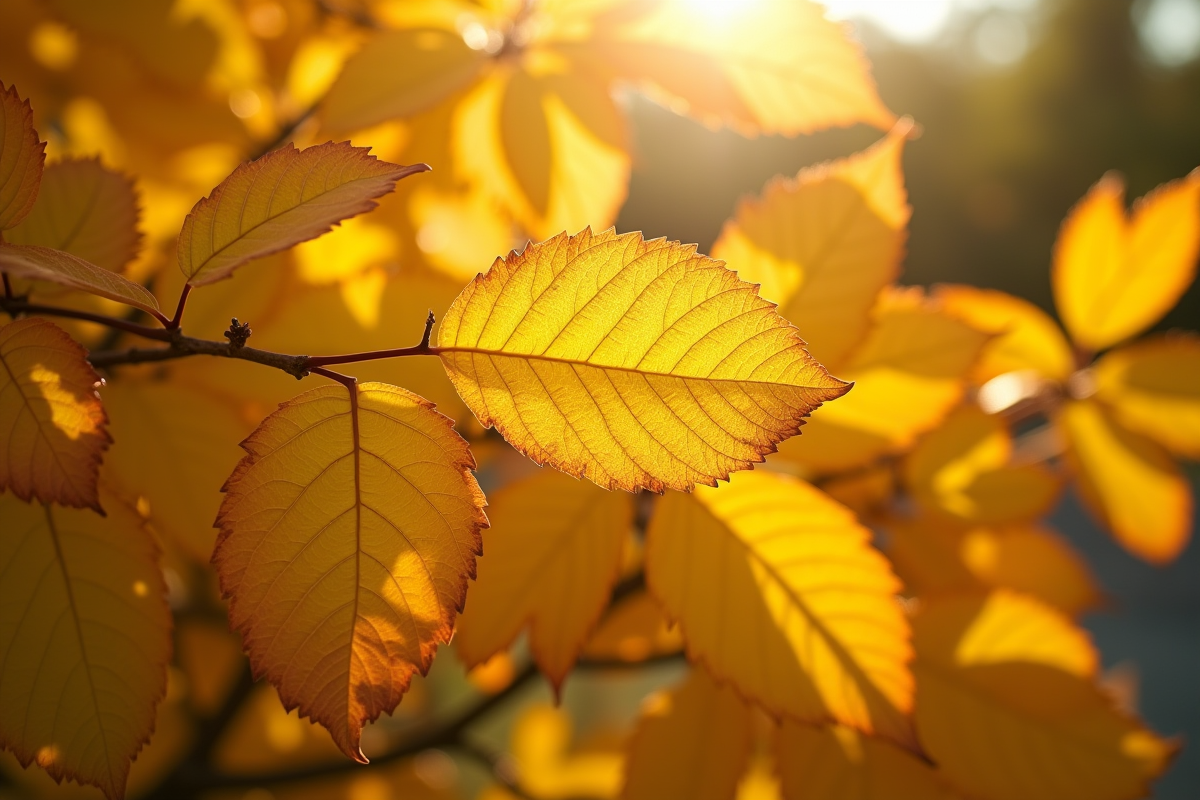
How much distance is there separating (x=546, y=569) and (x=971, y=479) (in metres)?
0.30

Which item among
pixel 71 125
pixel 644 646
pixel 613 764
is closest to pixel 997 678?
pixel 644 646

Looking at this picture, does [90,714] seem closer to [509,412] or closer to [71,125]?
[509,412]

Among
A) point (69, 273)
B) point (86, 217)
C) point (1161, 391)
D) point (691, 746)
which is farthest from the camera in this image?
point (1161, 391)

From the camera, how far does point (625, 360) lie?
263 millimetres

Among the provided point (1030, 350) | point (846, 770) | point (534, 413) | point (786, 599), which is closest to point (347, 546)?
point (534, 413)

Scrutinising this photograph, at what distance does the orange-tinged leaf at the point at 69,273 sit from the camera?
0.64 ft

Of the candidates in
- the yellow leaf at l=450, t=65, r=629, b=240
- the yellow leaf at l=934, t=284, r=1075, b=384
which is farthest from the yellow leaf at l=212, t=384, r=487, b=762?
the yellow leaf at l=934, t=284, r=1075, b=384

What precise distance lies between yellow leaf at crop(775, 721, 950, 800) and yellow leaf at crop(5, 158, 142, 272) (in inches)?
15.3

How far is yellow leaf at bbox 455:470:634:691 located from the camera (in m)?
0.40

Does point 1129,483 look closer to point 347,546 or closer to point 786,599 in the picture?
point 786,599

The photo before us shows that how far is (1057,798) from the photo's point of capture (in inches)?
16.5

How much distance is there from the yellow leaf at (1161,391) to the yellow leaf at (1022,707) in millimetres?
236

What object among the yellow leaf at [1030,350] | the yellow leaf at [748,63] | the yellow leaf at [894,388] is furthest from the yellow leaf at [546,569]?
the yellow leaf at [1030,350]

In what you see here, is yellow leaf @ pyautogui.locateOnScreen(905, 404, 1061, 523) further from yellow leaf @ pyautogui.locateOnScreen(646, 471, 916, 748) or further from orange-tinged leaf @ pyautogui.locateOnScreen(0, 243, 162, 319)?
orange-tinged leaf @ pyautogui.locateOnScreen(0, 243, 162, 319)
